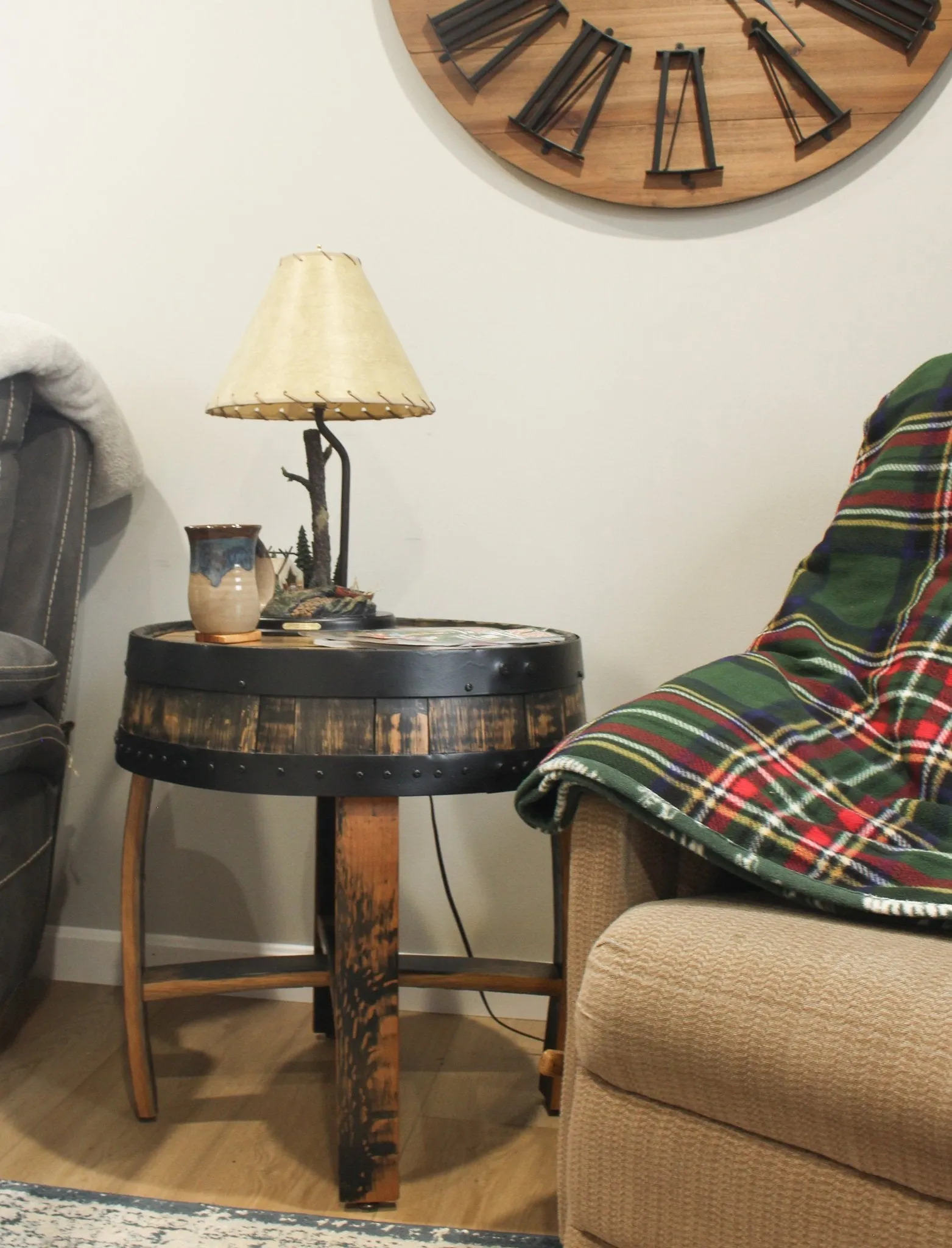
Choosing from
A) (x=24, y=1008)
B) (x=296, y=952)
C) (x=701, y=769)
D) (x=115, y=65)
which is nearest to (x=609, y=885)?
(x=701, y=769)

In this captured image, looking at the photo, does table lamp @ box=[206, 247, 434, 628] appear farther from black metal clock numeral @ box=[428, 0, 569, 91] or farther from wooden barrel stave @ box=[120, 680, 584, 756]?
black metal clock numeral @ box=[428, 0, 569, 91]

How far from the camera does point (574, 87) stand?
160cm

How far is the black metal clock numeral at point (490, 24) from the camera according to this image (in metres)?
1.60

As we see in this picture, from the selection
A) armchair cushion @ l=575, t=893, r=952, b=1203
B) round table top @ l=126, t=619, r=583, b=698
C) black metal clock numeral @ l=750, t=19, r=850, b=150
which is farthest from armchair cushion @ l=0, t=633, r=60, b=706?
black metal clock numeral @ l=750, t=19, r=850, b=150

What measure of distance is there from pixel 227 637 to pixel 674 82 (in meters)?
0.98

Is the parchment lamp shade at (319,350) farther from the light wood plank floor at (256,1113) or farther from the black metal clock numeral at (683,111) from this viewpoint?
the light wood plank floor at (256,1113)

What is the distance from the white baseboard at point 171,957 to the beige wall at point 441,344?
0.03 m

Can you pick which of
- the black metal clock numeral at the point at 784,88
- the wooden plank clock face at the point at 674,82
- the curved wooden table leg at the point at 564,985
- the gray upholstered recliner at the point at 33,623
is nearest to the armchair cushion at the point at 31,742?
the gray upholstered recliner at the point at 33,623

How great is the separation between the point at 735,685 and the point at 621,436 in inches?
24.3

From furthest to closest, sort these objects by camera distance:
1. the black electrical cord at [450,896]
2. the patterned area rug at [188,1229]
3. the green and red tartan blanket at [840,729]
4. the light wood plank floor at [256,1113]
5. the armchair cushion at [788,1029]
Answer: the black electrical cord at [450,896], the light wood plank floor at [256,1113], the patterned area rug at [188,1229], the green and red tartan blanket at [840,729], the armchair cushion at [788,1029]

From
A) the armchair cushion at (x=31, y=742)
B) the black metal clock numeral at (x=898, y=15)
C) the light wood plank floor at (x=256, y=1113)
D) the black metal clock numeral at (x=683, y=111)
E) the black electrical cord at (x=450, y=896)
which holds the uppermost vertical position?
the black metal clock numeral at (x=898, y=15)

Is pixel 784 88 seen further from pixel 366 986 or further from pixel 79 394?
pixel 366 986

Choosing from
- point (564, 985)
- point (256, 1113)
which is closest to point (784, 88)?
point (564, 985)

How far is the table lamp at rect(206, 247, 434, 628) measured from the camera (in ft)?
4.32
